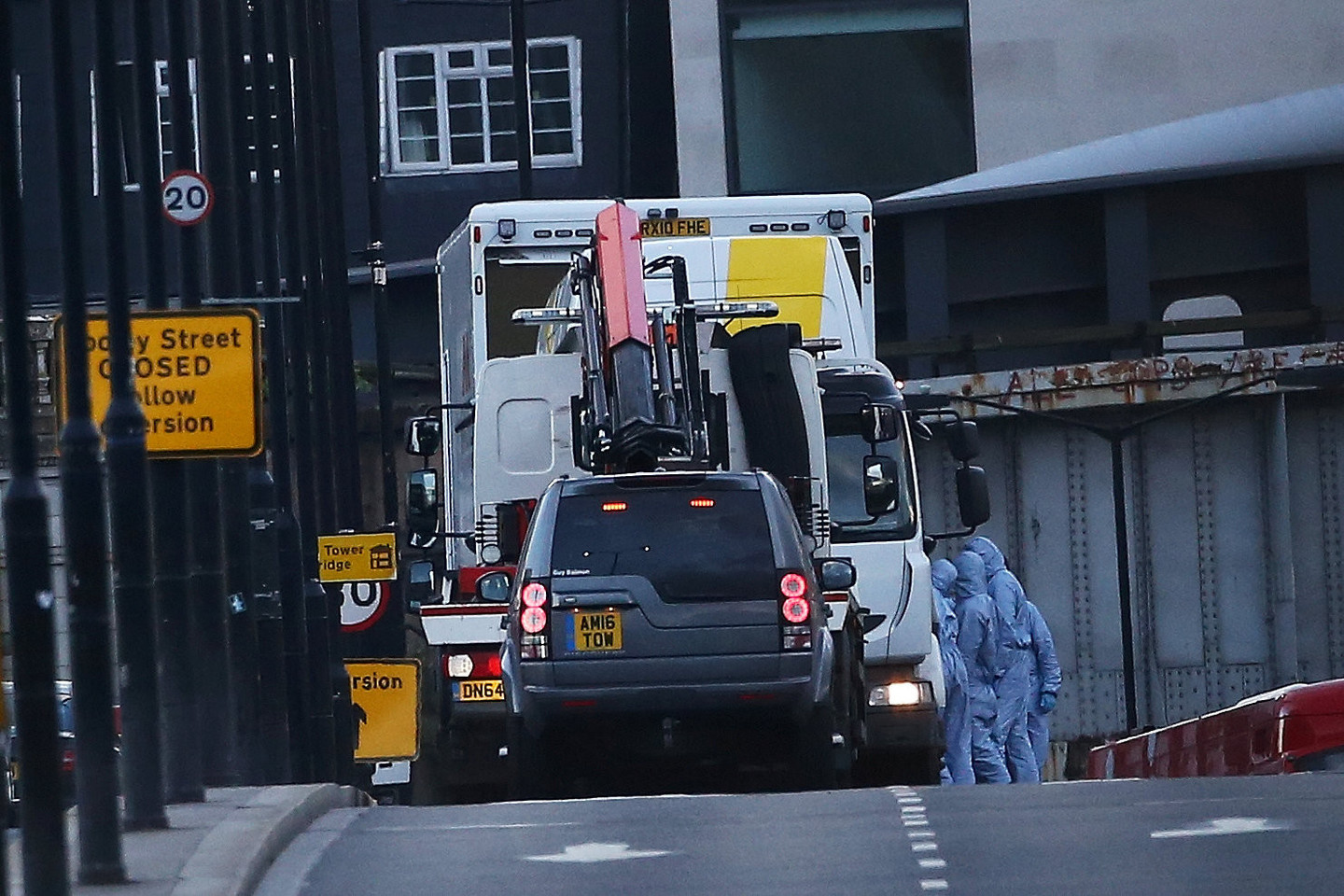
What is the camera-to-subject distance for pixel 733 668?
15625mm

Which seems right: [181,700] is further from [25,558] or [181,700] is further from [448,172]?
[448,172]

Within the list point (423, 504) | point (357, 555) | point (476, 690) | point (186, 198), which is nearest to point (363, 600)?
point (357, 555)

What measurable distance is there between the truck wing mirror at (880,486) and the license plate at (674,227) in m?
2.87

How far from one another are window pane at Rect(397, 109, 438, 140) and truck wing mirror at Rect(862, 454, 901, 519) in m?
→ 26.9

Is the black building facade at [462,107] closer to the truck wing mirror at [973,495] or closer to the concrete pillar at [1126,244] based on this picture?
the concrete pillar at [1126,244]

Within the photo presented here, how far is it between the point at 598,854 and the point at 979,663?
10.8 metres

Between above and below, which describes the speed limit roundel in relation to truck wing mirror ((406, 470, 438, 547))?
below

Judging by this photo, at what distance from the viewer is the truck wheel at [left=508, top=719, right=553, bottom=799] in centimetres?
1589

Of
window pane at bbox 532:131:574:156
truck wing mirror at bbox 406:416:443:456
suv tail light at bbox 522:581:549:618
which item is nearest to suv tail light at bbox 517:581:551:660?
suv tail light at bbox 522:581:549:618

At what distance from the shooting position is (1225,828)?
1228 centimetres

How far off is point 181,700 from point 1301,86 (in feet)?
96.6

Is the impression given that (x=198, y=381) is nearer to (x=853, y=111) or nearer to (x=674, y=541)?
(x=674, y=541)

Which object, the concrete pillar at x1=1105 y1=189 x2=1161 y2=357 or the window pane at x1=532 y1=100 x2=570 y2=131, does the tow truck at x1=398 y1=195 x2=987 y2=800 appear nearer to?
the concrete pillar at x1=1105 y1=189 x2=1161 y2=357

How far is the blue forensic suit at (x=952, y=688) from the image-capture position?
22.1 metres
